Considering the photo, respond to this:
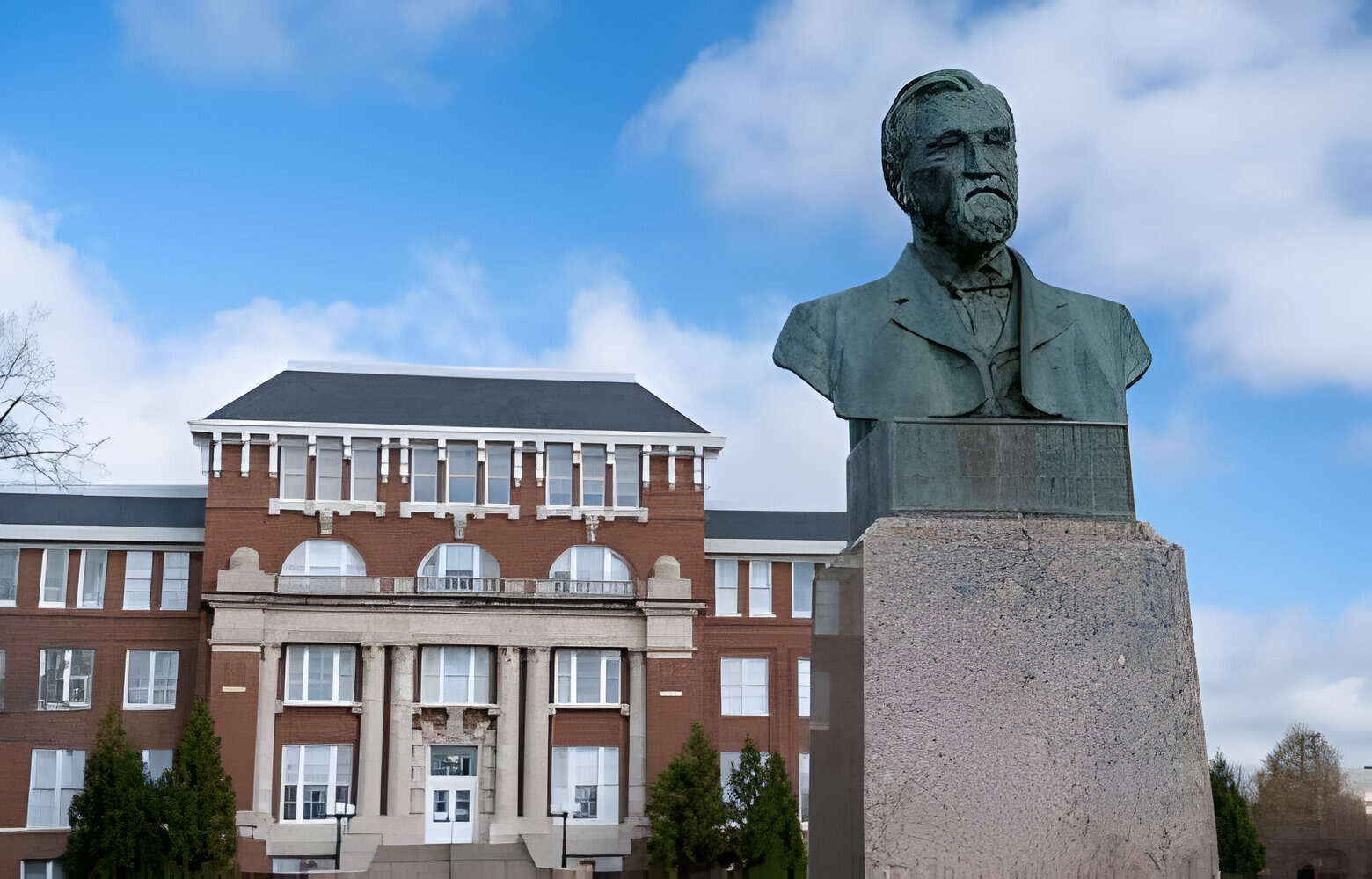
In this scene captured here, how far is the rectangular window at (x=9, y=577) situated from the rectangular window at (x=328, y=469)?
442 inches

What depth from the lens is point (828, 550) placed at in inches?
2131

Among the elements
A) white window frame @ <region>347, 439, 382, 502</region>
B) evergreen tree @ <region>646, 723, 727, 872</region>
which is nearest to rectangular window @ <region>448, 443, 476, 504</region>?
white window frame @ <region>347, 439, 382, 502</region>

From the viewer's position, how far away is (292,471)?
170 ft

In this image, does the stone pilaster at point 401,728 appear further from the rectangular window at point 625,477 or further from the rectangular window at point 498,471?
the rectangular window at point 625,477

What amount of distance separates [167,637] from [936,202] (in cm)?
5008

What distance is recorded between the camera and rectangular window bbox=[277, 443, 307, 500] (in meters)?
51.7

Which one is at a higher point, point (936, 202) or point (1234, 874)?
point (936, 202)

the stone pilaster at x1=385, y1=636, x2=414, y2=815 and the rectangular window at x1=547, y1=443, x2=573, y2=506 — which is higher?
the rectangular window at x1=547, y1=443, x2=573, y2=506

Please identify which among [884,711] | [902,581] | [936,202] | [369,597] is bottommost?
[884,711]

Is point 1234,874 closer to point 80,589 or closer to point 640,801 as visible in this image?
point 640,801

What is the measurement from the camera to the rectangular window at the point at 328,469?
51.8m

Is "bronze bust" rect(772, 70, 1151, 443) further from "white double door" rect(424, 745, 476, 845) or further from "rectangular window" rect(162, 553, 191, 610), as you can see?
"rectangular window" rect(162, 553, 191, 610)

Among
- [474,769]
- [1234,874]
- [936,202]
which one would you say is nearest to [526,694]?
[474,769]

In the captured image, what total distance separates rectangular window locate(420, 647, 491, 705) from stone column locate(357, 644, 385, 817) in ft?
5.14
